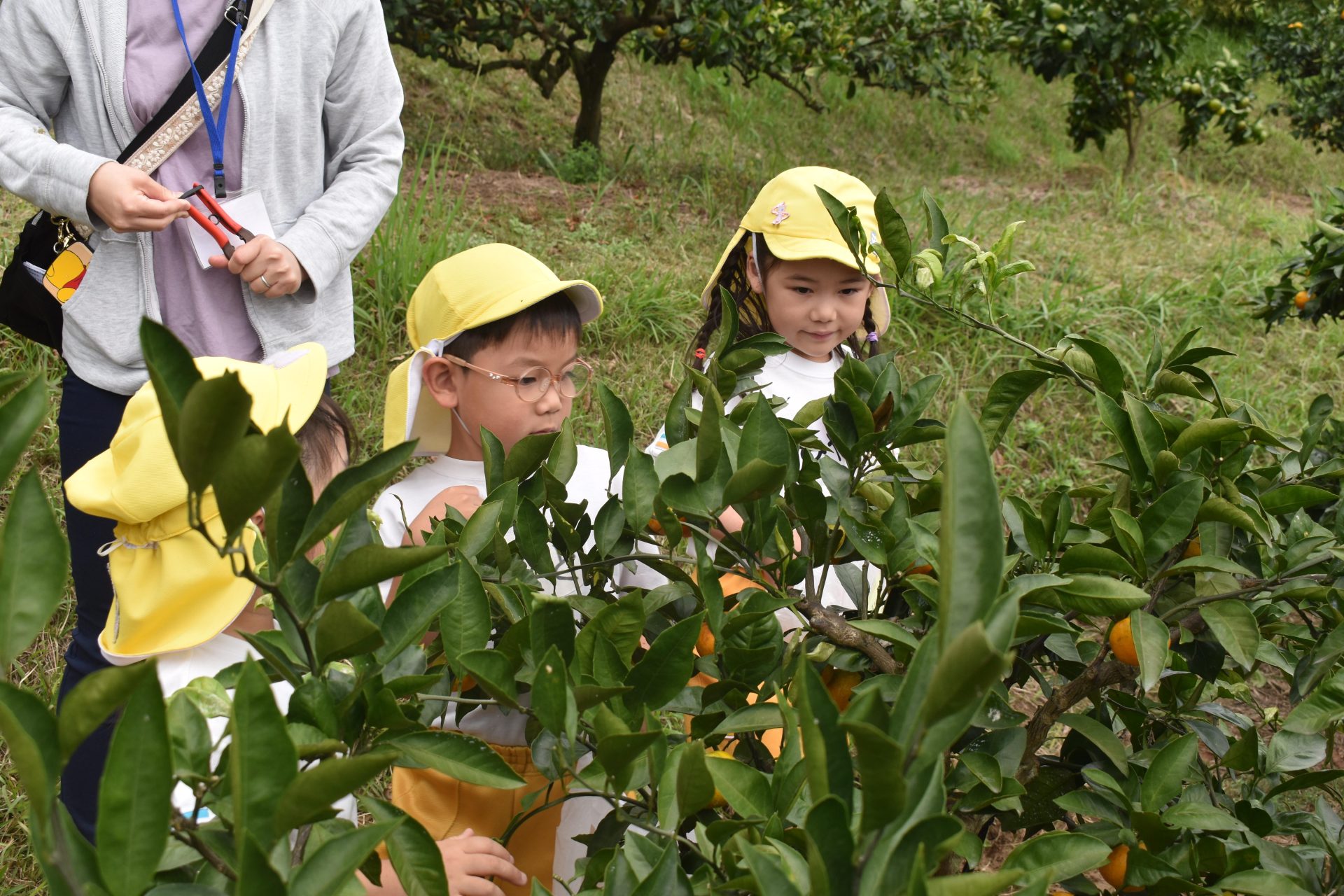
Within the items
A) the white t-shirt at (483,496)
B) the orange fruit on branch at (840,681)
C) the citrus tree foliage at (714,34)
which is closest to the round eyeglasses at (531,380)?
the white t-shirt at (483,496)

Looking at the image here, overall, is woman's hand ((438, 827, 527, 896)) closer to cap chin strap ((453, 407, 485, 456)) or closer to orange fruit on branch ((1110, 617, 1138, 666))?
orange fruit on branch ((1110, 617, 1138, 666))

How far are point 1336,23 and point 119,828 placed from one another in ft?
23.0

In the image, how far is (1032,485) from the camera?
3240 mm

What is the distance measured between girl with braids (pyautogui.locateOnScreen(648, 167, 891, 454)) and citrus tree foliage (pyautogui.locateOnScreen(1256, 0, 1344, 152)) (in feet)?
14.9

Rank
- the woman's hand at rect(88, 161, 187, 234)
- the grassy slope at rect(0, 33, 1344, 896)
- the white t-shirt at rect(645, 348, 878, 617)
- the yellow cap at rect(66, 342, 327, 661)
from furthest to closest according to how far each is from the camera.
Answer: the grassy slope at rect(0, 33, 1344, 896) → the white t-shirt at rect(645, 348, 878, 617) → the woman's hand at rect(88, 161, 187, 234) → the yellow cap at rect(66, 342, 327, 661)

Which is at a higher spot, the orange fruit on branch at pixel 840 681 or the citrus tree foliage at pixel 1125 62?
the orange fruit on branch at pixel 840 681

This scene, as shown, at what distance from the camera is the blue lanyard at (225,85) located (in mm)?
1701

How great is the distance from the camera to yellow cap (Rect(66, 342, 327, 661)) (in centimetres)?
125

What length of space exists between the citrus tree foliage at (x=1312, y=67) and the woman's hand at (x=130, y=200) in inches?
219

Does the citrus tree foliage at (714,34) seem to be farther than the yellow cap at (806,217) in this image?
Yes

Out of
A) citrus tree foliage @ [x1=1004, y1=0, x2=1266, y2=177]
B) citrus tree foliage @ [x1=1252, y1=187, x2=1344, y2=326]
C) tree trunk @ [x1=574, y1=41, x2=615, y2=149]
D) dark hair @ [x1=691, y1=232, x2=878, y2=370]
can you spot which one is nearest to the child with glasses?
dark hair @ [x1=691, y1=232, x2=878, y2=370]

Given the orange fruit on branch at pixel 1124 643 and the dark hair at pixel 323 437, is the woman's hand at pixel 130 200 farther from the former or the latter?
the orange fruit on branch at pixel 1124 643

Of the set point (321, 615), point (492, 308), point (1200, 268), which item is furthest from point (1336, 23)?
point (321, 615)

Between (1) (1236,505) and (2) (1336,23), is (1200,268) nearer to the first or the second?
(2) (1336,23)
